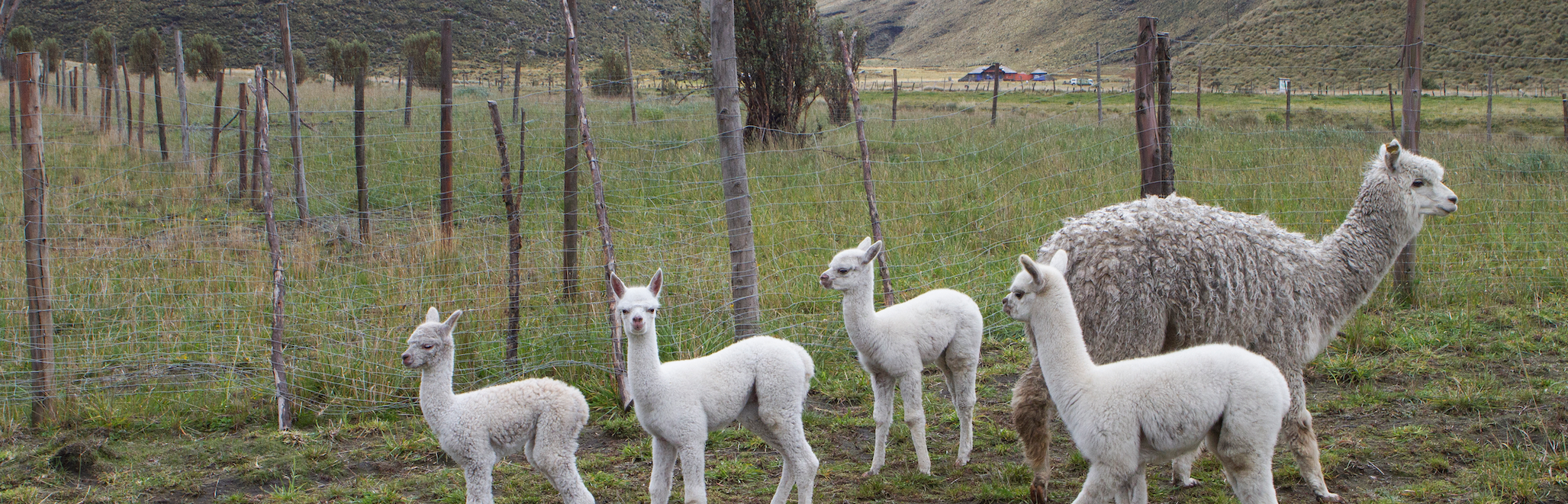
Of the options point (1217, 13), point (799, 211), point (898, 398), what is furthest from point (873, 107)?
point (1217, 13)

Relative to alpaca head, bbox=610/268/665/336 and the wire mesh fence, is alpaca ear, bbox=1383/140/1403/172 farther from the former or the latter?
alpaca head, bbox=610/268/665/336

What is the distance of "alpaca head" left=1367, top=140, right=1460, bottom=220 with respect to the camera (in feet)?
16.8

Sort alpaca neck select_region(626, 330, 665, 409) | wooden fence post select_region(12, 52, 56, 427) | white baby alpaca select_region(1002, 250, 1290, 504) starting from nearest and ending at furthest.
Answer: white baby alpaca select_region(1002, 250, 1290, 504) → alpaca neck select_region(626, 330, 665, 409) → wooden fence post select_region(12, 52, 56, 427)

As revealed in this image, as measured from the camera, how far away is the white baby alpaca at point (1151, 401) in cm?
348

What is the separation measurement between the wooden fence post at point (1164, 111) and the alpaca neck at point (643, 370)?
4.26 metres

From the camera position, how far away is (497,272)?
24.4 feet

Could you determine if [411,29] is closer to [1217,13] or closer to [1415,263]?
[1415,263]

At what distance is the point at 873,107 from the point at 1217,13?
269ft

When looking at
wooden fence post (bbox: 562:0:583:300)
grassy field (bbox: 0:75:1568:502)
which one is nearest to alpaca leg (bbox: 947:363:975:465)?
grassy field (bbox: 0:75:1568:502)

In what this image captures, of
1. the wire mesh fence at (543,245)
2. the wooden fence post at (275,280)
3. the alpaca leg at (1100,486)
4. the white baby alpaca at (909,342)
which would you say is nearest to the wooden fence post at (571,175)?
the wire mesh fence at (543,245)

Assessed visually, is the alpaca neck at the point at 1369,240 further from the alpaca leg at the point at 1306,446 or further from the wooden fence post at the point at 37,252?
the wooden fence post at the point at 37,252

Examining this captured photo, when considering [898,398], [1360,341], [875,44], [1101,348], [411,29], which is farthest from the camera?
[875,44]

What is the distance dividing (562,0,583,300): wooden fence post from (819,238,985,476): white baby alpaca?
7.72ft

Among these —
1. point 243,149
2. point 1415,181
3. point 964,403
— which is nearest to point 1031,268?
point 964,403
